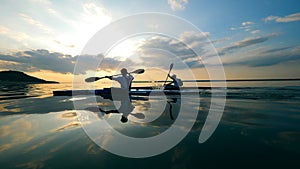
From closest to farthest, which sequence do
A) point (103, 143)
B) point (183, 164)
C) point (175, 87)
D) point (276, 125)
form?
point (183, 164) < point (103, 143) < point (276, 125) < point (175, 87)

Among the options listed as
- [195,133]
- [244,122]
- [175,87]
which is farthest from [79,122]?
[175,87]

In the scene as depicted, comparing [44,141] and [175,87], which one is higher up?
[175,87]

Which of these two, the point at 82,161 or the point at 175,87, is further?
the point at 175,87

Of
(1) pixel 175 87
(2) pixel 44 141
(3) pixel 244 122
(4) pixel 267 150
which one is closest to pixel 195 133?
(4) pixel 267 150

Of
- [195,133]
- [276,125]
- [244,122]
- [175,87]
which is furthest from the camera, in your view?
[175,87]

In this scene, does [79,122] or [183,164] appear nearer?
[183,164]

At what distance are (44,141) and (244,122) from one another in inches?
284

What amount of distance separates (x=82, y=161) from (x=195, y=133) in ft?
11.4

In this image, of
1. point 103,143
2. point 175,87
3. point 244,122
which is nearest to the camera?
point 103,143

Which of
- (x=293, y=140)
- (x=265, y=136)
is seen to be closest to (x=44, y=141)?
(x=265, y=136)

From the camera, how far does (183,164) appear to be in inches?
126

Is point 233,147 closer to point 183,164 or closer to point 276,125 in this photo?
point 183,164

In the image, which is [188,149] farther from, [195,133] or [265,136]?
[265,136]

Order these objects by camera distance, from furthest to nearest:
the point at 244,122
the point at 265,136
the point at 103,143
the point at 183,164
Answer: the point at 244,122
the point at 265,136
the point at 103,143
the point at 183,164
